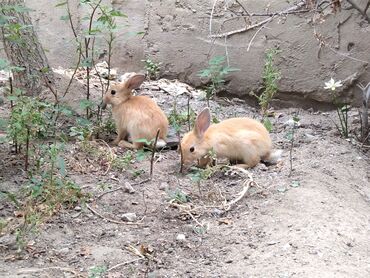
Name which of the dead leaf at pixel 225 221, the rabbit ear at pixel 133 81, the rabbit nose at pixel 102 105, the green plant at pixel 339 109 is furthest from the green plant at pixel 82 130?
the green plant at pixel 339 109

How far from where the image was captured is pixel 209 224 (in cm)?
518

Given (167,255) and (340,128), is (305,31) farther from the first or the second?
(167,255)

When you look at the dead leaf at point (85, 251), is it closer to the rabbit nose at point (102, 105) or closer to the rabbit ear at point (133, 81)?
the rabbit nose at point (102, 105)

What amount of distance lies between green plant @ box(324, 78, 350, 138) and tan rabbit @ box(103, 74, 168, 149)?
1.62m

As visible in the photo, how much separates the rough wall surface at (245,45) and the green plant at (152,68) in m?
0.06

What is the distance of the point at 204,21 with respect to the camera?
8.32m

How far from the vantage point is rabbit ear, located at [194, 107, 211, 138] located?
6.30 m

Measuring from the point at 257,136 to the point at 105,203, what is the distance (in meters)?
1.58

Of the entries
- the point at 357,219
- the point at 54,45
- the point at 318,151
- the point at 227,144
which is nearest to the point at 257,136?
the point at 227,144

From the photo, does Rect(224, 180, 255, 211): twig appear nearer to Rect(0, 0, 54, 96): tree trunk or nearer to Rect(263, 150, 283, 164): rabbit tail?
Rect(263, 150, 283, 164): rabbit tail

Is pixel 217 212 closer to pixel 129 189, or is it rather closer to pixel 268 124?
pixel 129 189

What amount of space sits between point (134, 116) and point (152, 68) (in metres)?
1.94

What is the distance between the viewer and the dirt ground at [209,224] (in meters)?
4.43

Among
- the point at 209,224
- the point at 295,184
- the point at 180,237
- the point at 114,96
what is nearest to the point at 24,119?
the point at 180,237
